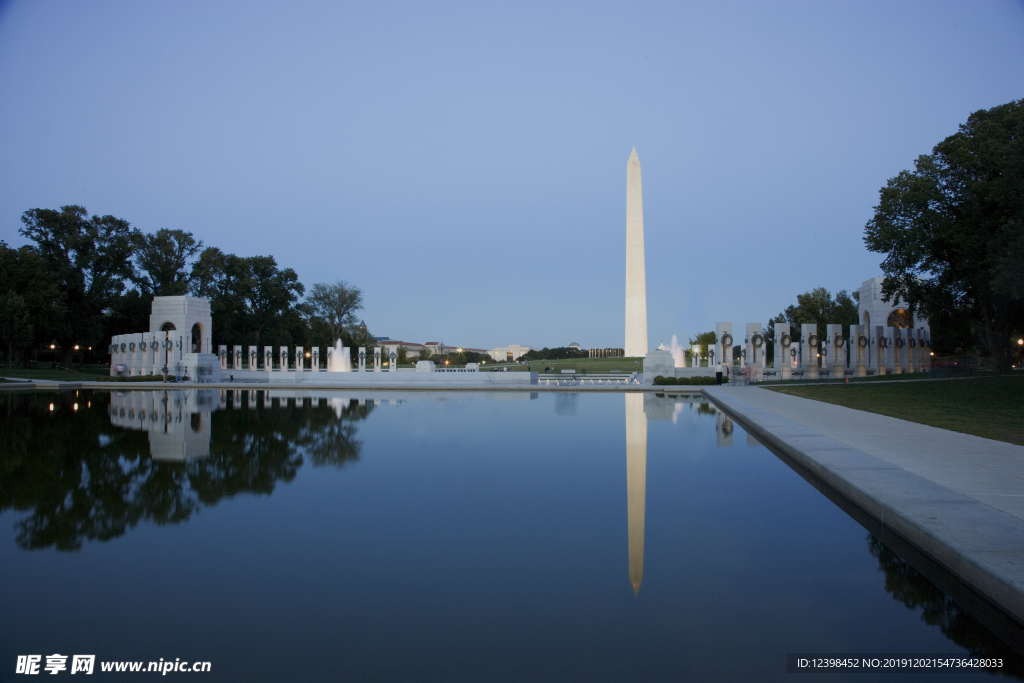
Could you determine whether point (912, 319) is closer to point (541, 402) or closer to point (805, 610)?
point (541, 402)

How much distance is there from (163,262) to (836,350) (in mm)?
51662

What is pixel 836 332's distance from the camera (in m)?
36.2

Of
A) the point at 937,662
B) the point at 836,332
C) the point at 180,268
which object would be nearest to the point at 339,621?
the point at 937,662

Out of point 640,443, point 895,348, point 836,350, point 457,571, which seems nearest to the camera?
point 457,571

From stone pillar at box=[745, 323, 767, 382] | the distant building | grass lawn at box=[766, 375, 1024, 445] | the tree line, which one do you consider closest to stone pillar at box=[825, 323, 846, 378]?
stone pillar at box=[745, 323, 767, 382]

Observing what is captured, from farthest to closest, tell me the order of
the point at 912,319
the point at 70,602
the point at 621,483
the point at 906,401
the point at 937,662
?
the point at 912,319 < the point at 906,401 < the point at 621,483 < the point at 70,602 < the point at 937,662

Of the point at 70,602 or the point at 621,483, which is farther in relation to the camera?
the point at 621,483

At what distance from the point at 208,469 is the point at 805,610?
7.68m

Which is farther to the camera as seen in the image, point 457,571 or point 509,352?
point 509,352

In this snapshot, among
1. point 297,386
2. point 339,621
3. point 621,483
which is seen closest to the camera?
point 339,621

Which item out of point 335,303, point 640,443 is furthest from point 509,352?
point 640,443

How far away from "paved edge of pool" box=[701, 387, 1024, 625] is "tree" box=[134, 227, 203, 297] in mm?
57133

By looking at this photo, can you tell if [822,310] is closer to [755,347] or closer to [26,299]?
[755,347]

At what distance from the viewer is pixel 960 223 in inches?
1037
